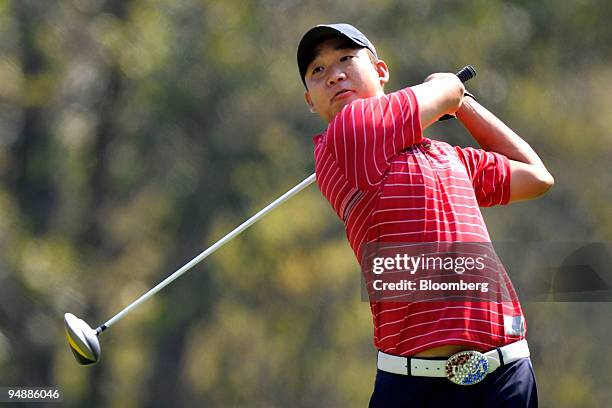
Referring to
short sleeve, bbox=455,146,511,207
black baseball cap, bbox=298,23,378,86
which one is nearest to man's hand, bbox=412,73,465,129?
short sleeve, bbox=455,146,511,207

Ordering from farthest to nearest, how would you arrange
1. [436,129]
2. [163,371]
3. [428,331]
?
[163,371]
[436,129]
[428,331]

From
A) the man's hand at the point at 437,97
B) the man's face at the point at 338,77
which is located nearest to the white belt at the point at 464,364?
the man's hand at the point at 437,97

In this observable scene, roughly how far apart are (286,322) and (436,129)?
3.20 m

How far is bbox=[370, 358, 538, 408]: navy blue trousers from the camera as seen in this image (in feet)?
7.75

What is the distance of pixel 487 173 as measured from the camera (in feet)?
8.87

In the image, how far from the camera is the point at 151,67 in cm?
1245

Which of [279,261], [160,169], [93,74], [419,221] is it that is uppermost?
[93,74]

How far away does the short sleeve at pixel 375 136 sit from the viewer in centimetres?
244

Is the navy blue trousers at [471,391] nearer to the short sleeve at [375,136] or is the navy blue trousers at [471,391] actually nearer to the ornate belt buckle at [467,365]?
the ornate belt buckle at [467,365]

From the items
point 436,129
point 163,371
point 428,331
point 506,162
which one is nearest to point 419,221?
point 428,331

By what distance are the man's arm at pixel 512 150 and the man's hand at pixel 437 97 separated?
23cm

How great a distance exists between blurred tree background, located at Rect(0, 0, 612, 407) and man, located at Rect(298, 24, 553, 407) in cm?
945

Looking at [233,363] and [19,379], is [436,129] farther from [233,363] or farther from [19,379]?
[19,379]

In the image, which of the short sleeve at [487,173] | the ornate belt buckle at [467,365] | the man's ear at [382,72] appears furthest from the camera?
the man's ear at [382,72]
